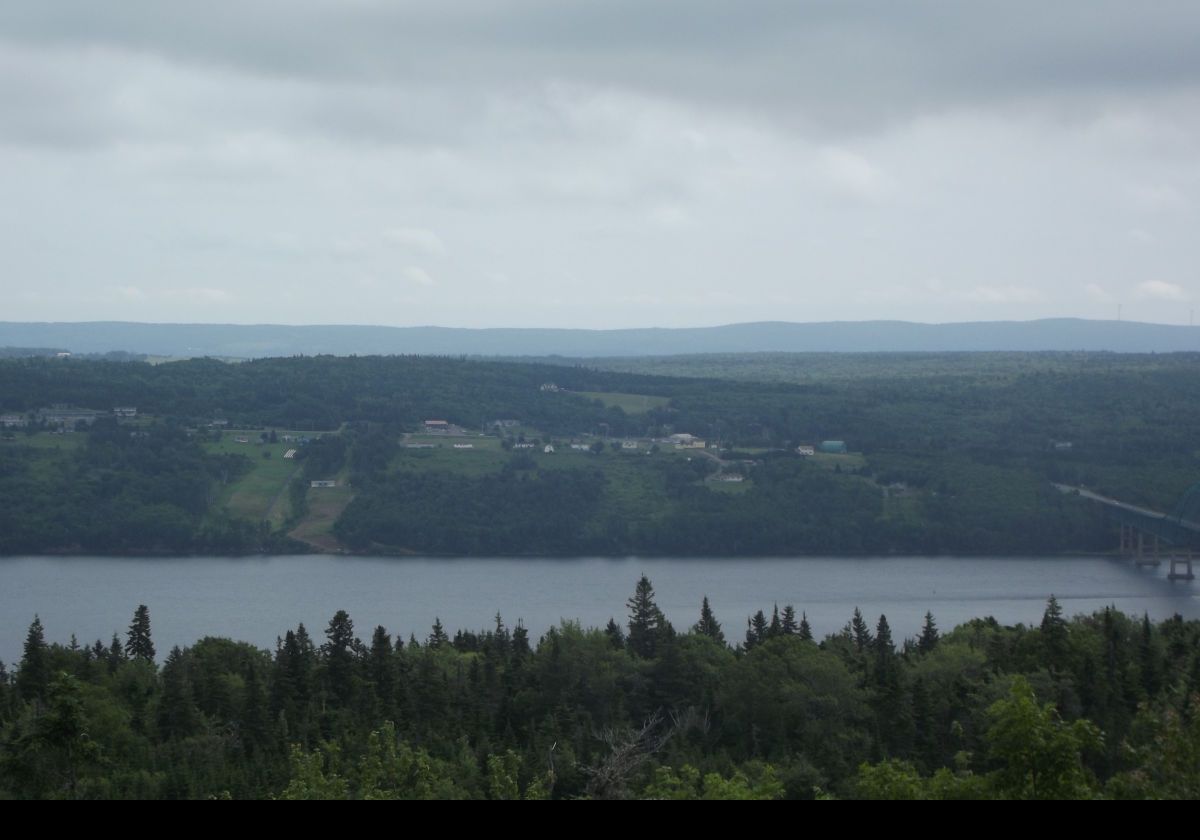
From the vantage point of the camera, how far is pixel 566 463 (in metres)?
42.6

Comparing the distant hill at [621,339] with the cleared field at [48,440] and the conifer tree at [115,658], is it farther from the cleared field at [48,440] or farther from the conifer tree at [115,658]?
the conifer tree at [115,658]

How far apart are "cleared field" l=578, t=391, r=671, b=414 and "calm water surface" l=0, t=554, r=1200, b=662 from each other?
1893cm

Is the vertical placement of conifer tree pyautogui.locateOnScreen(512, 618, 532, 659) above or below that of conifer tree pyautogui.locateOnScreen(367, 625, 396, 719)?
below

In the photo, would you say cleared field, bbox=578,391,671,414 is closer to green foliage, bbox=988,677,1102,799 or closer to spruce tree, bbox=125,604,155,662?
spruce tree, bbox=125,604,155,662

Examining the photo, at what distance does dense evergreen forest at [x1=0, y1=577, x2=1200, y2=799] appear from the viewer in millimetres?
8711

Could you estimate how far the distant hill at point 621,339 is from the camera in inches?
5344

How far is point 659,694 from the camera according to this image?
13633mm

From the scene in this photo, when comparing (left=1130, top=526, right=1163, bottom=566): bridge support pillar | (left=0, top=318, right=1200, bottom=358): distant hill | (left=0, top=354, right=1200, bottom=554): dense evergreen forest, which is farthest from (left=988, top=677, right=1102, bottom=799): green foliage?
(left=0, top=318, right=1200, bottom=358): distant hill

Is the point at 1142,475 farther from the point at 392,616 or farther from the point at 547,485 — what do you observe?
the point at 392,616

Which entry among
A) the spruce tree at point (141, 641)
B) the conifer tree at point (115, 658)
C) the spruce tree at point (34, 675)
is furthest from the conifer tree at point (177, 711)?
the spruce tree at point (141, 641)

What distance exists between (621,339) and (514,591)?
431 ft

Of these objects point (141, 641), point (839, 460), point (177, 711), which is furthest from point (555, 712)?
point (839, 460)

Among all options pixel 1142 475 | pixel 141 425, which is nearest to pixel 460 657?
pixel 1142 475

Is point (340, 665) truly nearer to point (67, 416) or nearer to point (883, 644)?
point (883, 644)
